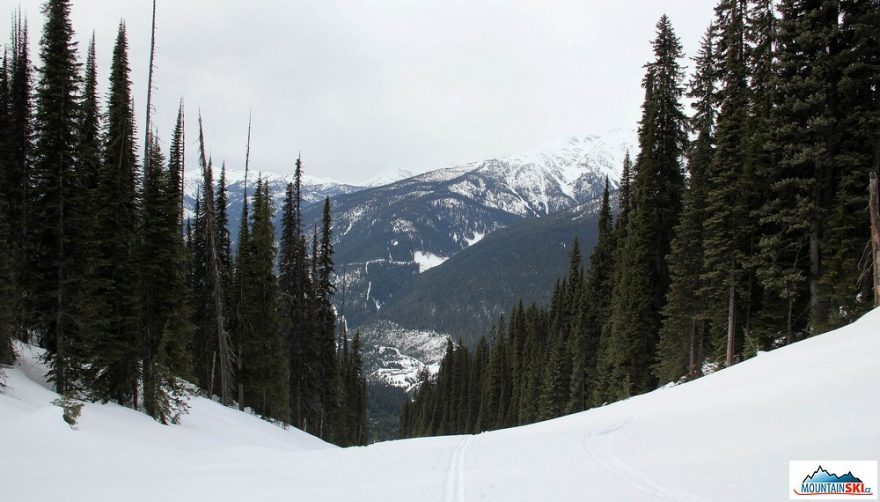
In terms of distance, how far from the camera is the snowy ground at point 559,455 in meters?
8.02

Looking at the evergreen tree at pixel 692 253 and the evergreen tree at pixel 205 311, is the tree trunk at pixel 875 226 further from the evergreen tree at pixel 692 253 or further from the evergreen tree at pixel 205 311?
the evergreen tree at pixel 205 311

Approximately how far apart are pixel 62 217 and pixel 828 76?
27.9m

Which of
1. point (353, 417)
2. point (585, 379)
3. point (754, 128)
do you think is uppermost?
point (754, 128)

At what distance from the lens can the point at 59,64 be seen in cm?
1988

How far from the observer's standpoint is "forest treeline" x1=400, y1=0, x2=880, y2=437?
18.1 meters

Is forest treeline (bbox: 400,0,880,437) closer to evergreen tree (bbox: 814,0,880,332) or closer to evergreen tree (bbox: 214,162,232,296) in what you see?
evergreen tree (bbox: 814,0,880,332)

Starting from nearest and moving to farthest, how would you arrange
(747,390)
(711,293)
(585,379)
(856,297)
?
(747,390) < (856,297) < (711,293) < (585,379)

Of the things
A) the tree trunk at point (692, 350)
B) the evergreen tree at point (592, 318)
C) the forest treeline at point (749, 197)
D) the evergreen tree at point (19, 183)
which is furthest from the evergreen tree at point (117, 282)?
the evergreen tree at point (592, 318)

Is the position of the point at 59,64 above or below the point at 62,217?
above

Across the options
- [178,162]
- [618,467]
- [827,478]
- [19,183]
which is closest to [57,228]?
[19,183]

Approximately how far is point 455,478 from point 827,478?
233 inches

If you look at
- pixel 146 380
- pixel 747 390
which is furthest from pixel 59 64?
pixel 747 390

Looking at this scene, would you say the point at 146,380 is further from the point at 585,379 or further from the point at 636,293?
the point at 585,379

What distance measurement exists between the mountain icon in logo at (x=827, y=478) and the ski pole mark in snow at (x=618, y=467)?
1.66m
